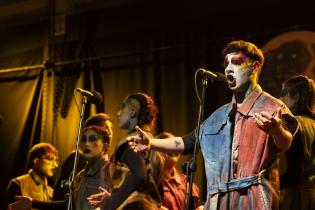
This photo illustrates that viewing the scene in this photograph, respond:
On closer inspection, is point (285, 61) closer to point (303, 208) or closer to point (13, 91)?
point (303, 208)

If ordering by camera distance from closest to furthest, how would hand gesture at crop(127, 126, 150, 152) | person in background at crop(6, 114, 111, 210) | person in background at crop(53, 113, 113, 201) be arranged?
hand gesture at crop(127, 126, 150, 152) → person in background at crop(6, 114, 111, 210) → person in background at crop(53, 113, 113, 201)

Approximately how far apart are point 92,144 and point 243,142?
1904 millimetres

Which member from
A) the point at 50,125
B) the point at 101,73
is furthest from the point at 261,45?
the point at 50,125

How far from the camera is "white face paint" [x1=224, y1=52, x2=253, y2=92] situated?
10.3 feet

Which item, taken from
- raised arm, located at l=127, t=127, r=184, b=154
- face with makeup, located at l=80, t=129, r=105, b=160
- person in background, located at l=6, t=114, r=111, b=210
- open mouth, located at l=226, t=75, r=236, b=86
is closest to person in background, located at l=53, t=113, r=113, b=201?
person in background, located at l=6, t=114, r=111, b=210

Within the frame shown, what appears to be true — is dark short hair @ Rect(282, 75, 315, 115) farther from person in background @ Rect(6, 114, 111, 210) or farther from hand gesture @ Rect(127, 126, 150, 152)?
person in background @ Rect(6, 114, 111, 210)

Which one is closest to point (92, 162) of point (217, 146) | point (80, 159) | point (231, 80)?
point (80, 159)

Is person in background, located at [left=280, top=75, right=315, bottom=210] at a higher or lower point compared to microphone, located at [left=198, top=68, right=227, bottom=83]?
lower

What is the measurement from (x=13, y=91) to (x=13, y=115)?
312mm

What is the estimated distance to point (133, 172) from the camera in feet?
12.7

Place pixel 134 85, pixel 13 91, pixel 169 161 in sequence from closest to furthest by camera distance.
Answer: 1. pixel 169 161
2. pixel 134 85
3. pixel 13 91

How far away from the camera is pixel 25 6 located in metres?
7.69

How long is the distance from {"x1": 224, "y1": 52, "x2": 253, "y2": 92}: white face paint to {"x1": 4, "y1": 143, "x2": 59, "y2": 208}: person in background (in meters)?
3.18

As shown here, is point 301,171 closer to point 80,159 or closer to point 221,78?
point 221,78
